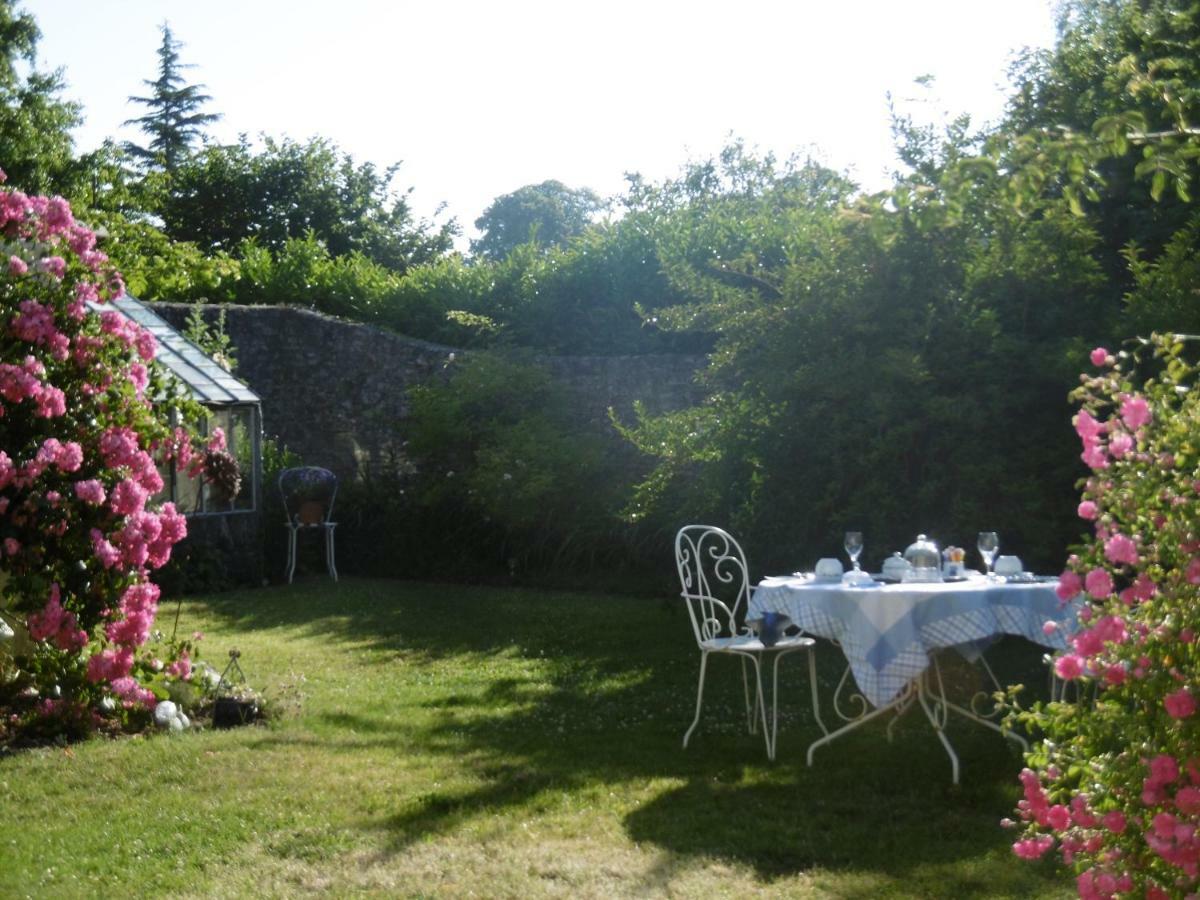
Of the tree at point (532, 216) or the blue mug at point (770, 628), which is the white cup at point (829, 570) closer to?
the blue mug at point (770, 628)

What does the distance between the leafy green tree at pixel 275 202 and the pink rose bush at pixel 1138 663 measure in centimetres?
2514

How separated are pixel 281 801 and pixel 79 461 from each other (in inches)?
72.4

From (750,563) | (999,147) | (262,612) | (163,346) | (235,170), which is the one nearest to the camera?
(999,147)

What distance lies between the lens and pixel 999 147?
2.80 metres

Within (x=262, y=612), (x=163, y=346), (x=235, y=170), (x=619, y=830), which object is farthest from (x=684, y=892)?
(x=235, y=170)

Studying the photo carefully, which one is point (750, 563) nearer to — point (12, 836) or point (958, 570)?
point (958, 570)

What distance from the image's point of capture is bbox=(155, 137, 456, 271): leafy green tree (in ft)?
90.4

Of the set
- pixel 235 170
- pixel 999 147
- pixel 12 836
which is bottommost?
pixel 12 836

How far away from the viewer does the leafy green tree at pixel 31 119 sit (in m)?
20.6

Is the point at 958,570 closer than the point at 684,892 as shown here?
No

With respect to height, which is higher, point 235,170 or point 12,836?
point 235,170

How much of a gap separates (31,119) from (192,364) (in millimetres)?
10777

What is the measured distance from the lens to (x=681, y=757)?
590 cm

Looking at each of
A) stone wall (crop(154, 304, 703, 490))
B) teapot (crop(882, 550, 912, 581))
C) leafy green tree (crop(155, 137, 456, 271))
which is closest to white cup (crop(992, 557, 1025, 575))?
teapot (crop(882, 550, 912, 581))
